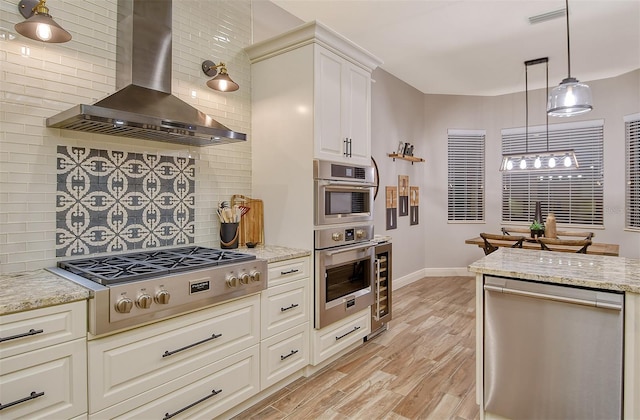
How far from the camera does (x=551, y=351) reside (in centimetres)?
176

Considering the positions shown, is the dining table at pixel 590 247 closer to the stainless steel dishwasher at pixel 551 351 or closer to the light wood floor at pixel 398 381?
the light wood floor at pixel 398 381

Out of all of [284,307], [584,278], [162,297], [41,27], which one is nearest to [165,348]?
[162,297]

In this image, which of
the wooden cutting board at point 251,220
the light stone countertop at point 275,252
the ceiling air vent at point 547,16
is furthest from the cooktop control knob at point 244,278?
the ceiling air vent at point 547,16

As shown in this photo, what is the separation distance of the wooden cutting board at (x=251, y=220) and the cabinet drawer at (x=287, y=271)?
478 mm

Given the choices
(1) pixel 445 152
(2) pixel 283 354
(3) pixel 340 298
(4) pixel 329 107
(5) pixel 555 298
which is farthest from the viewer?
(1) pixel 445 152

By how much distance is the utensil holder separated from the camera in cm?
260

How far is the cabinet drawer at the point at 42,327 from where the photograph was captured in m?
1.27

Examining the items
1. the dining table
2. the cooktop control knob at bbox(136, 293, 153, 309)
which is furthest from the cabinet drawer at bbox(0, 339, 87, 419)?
the dining table

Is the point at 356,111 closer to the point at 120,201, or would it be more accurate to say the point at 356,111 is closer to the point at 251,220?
the point at 251,220

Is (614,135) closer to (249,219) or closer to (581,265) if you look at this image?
(581,265)

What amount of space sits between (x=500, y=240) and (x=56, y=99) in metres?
4.19

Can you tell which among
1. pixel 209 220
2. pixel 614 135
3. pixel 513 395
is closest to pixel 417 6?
pixel 209 220

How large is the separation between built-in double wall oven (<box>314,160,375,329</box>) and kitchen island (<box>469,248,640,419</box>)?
1.06m

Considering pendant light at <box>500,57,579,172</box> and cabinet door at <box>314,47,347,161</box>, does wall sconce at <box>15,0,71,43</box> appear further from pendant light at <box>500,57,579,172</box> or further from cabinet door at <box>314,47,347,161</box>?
pendant light at <box>500,57,579,172</box>
